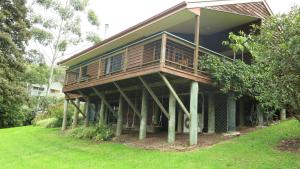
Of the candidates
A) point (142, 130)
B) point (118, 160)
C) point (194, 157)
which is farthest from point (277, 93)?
point (142, 130)

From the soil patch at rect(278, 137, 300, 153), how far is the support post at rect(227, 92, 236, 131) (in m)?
2.46

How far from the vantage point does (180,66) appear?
10742mm

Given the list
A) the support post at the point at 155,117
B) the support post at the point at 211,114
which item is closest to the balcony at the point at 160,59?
the support post at the point at 211,114

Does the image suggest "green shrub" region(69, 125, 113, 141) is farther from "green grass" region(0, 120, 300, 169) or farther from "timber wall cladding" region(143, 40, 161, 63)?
"timber wall cladding" region(143, 40, 161, 63)

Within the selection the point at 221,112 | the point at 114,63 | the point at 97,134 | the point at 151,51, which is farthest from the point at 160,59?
the point at 114,63

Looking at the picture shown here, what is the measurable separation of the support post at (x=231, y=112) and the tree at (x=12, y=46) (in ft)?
50.2

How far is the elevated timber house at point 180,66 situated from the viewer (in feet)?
34.5

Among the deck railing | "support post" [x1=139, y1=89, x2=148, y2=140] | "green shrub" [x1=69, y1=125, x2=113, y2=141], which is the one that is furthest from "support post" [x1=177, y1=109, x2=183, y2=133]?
"green shrub" [x1=69, y1=125, x2=113, y2=141]

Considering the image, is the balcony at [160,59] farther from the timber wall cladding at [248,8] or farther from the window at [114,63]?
the timber wall cladding at [248,8]

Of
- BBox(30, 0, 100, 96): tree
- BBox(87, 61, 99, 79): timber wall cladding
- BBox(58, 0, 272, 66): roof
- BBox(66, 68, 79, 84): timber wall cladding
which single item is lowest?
BBox(66, 68, 79, 84): timber wall cladding

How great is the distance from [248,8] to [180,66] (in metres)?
4.85

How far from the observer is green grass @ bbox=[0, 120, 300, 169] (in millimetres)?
7812

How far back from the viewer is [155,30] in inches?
538

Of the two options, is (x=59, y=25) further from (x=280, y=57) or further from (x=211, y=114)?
(x=280, y=57)
